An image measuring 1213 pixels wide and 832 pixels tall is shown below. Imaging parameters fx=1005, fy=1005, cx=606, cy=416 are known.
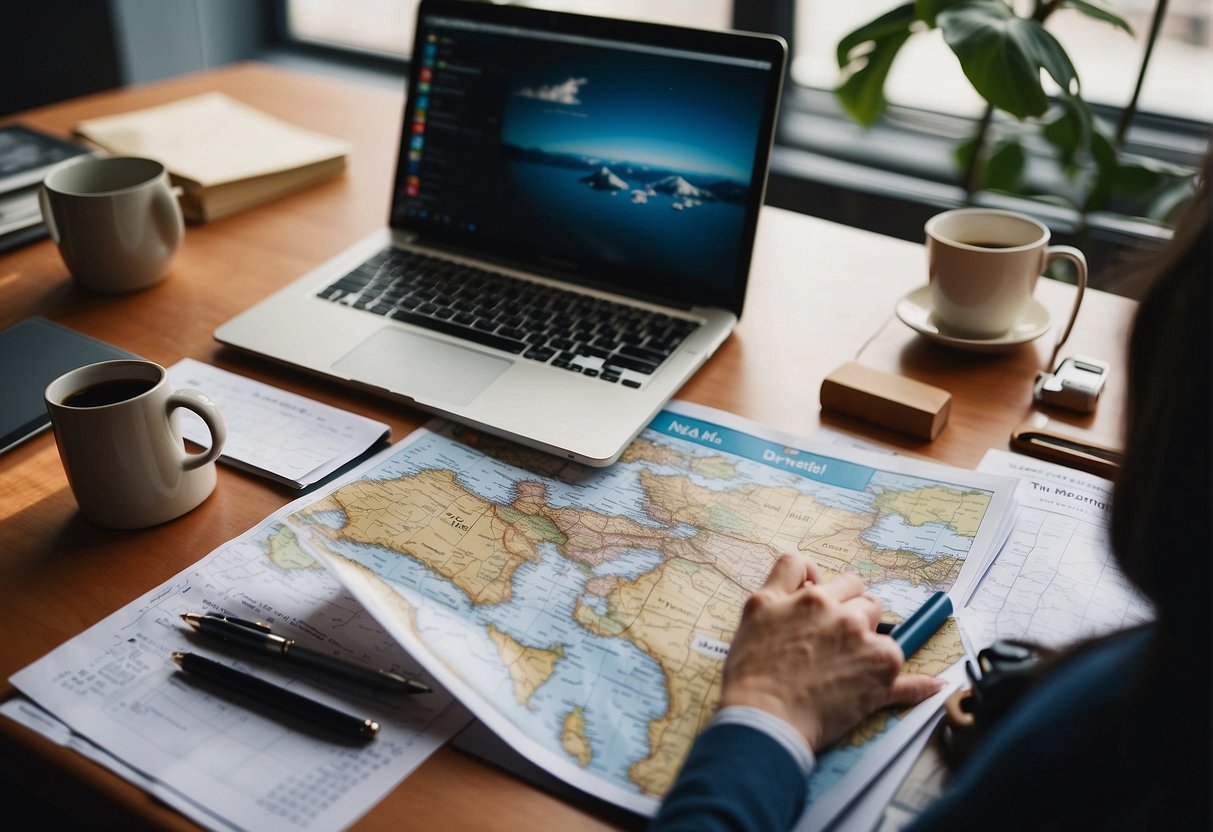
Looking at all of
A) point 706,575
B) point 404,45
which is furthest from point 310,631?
point 404,45

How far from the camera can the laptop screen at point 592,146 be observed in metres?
1.00

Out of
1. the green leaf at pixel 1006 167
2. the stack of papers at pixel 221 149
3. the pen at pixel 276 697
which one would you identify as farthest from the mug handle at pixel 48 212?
the green leaf at pixel 1006 167

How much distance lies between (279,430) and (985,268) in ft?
2.21

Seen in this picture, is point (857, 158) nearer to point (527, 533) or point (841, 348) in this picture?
point (841, 348)

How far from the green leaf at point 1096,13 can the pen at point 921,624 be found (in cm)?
111

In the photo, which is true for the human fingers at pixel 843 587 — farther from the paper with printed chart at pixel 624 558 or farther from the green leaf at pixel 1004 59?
the green leaf at pixel 1004 59

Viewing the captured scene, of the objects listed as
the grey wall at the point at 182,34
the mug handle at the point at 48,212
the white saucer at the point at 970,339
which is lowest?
the grey wall at the point at 182,34

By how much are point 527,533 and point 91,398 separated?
14.1 inches

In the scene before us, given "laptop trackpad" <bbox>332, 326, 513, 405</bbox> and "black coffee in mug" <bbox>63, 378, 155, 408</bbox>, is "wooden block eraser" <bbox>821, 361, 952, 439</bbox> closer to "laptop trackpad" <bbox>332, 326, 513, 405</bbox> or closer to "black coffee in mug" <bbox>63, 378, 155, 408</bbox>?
"laptop trackpad" <bbox>332, 326, 513, 405</bbox>

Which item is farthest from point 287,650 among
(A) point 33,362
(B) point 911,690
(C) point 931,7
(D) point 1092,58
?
(D) point 1092,58

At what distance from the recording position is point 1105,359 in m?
1.00

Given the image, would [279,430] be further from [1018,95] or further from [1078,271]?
[1018,95]

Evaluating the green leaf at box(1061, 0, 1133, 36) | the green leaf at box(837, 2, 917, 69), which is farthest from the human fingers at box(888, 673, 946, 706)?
the green leaf at box(1061, 0, 1133, 36)

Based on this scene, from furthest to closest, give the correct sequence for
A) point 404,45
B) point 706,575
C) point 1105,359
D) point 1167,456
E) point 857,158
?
point 404,45 < point 857,158 < point 1105,359 < point 706,575 < point 1167,456
